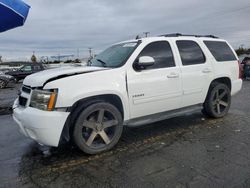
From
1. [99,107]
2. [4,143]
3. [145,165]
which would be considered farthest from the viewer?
[4,143]

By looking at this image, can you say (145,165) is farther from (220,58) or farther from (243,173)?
(220,58)

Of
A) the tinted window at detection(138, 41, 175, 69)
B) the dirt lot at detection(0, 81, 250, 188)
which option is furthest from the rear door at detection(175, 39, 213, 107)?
the dirt lot at detection(0, 81, 250, 188)

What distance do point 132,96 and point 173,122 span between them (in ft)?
6.38

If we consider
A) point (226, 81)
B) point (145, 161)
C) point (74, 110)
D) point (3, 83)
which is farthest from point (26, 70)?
point (145, 161)

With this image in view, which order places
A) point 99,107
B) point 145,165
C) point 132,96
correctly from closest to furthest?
1. point 145,165
2. point 99,107
3. point 132,96

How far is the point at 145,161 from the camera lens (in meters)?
3.80

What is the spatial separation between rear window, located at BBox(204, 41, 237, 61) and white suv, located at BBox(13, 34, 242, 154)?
31mm

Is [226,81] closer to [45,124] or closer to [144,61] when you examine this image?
[144,61]

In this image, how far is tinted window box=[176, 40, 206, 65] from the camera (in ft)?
17.4

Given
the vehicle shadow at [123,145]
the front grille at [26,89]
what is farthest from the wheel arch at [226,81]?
the front grille at [26,89]

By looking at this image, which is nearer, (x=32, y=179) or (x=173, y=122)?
(x=32, y=179)

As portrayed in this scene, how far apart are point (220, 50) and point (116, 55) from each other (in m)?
2.73

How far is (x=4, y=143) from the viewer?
480 cm

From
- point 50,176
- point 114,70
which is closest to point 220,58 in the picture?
point 114,70
